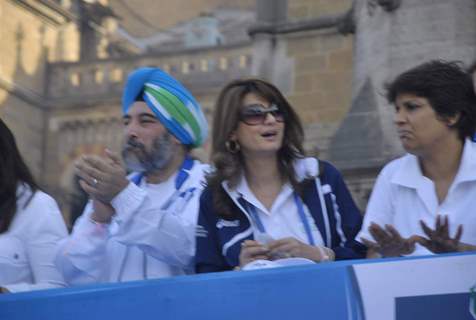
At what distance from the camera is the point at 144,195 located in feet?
14.9

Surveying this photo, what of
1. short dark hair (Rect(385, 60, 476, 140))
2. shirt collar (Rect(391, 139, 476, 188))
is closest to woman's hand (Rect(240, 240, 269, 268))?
shirt collar (Rect(391, 139, 476, 188))

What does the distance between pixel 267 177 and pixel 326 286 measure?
3.31 feet

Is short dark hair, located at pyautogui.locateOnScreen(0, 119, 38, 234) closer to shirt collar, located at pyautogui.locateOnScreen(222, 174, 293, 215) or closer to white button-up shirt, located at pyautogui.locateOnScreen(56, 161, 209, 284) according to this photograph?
white button-up shirt, located at pyautogui.locateOnScreen(56, 161, 209, 284)

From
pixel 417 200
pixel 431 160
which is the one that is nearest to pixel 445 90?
pixel 431 160

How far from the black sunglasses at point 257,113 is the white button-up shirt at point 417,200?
0.46 metres

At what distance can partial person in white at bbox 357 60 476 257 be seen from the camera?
4496 mm

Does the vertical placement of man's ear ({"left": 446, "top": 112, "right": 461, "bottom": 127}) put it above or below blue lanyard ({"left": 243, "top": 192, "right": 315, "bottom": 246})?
above

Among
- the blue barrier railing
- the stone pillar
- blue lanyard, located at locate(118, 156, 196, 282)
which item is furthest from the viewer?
the stone pillar

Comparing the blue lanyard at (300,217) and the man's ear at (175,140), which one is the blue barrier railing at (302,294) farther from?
the man's ear at (175,140)

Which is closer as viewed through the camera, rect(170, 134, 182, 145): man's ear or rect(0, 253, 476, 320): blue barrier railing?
rect(0, 253, 476, 320): blue barrier railing

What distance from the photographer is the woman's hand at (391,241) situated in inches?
163

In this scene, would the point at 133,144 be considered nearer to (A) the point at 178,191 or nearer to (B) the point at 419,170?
(A) the point at 178,191

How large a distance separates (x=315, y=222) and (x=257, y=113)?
0.46 meters

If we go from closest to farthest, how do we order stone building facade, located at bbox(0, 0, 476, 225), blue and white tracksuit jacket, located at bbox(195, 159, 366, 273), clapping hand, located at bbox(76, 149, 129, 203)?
clapping hand, located at bbox(76, 149, 129, 203) < blue and white tracksuit jacket, located at bbox(195, 159, 366, 273) < stone building facade, located at bbox(0, 0, 476, 225)
